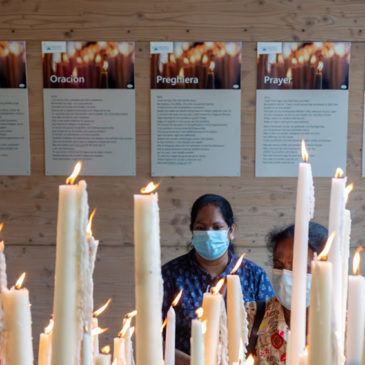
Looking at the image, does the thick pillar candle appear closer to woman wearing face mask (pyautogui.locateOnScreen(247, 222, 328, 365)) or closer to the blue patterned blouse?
woman wearing face mask (pyautogui.locateOnScreen(247, 222, 328, 365))

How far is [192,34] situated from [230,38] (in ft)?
0.65

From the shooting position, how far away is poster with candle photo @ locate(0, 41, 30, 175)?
267cm

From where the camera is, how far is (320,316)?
213mm

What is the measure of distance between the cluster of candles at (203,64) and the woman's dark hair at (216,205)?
60 cm

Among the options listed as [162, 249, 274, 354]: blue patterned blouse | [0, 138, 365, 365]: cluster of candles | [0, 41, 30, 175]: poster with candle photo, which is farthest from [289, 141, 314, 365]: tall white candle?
[0, 41, 30, 175]: poster with candle photo

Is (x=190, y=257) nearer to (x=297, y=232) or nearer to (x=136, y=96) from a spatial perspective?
(x=136, y=96)

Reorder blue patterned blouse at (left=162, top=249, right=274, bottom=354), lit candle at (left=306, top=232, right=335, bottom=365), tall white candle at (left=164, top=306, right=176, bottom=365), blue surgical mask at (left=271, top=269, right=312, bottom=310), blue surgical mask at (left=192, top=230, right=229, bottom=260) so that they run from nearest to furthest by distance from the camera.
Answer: lit candle at (left=306, top=232, right=335, bottom=365) → tall white candle at (left=164, top=306, right=176, bottom=365) → blue surgical mask at (left=271, top=269, right=312, bottom=310) → blue patterned blouse at (left=162, top=249, right=274, bottom=354) → blue surgical mask at (left=192, top=230, right=229, bottom=260)

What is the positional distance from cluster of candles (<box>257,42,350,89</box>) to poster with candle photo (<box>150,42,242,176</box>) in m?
0.16

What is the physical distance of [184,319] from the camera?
Result: 84.8 inches

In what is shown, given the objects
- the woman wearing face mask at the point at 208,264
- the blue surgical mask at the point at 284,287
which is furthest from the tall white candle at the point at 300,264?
the woman wearing face mask at the point at 208,264

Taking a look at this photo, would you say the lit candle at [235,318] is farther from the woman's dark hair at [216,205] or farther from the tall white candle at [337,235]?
the woman's dark hair at [216,205]

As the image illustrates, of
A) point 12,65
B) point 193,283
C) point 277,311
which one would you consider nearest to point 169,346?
point 277,311

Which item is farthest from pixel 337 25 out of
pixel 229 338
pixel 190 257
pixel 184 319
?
pixel 229 338

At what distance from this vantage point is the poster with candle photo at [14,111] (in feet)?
8.77
